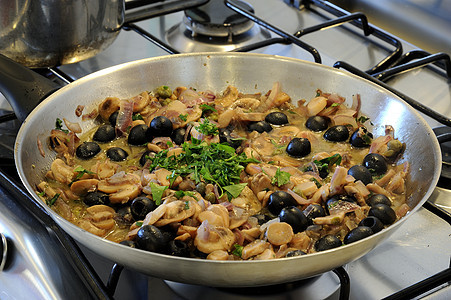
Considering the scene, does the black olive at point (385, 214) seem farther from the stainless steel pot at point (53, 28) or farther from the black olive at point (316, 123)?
the stainless steel pot at point (53, 28)

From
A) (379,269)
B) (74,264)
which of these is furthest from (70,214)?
(379,269)

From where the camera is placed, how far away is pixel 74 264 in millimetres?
818

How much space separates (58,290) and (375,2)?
1.31m

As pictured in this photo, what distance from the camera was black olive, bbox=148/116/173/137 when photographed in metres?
1.14

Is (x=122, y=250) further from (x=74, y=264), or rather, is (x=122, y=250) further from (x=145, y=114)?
(x=145, y=114)

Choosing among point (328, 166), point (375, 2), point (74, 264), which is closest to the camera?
point (74, 264)

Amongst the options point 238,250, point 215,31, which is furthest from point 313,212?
point 215,31

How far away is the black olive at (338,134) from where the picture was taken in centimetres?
117

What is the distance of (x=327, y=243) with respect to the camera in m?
0.86

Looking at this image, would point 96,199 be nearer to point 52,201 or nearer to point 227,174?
point 52,201

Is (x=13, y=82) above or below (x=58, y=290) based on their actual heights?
above

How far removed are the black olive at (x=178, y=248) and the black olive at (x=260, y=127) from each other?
0.42 meters

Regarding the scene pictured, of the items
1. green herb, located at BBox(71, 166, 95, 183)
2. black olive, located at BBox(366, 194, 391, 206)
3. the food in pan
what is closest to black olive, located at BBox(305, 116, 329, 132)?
the food in pan

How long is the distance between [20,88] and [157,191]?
0.33 m
